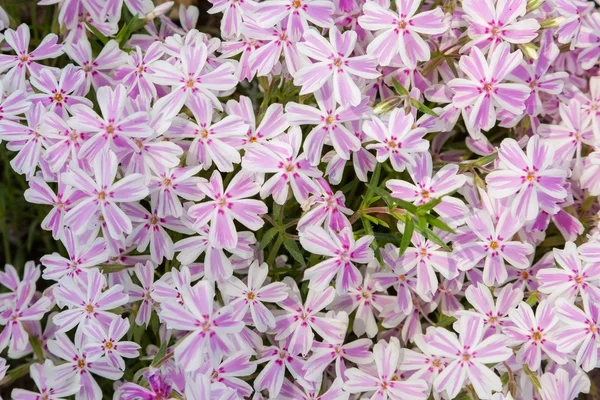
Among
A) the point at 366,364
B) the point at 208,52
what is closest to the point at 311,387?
the point at 366,364

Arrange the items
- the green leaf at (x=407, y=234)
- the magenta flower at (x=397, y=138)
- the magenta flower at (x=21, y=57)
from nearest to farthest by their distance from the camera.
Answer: the green leaf at (x=407, y=234)
the magenta flower at (x=397, y=138)
the magenta flower at (x=21, y=57)

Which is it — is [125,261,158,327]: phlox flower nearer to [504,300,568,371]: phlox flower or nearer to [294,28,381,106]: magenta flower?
[294,28,381,106]: magenta flower

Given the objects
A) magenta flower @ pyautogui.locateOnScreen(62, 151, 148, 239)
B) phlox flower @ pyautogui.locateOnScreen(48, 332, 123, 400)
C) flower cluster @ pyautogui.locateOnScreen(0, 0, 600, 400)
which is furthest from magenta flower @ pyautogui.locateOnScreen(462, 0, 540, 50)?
phlox flower @ pyautogui.locateOnScreen(48, 332, 123, 400)

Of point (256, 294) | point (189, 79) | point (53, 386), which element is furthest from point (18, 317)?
point (189, 79)

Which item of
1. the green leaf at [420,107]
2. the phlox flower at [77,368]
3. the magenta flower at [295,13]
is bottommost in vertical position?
the phlox flower at [77,368]

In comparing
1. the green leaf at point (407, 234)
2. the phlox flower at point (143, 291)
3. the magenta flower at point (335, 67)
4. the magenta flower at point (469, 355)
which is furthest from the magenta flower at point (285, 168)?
the magenta flower at point (469, 355)

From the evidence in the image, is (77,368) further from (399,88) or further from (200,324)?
(399,88)

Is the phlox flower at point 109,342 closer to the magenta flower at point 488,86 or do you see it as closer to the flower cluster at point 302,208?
the flower cluster at point 302,208
